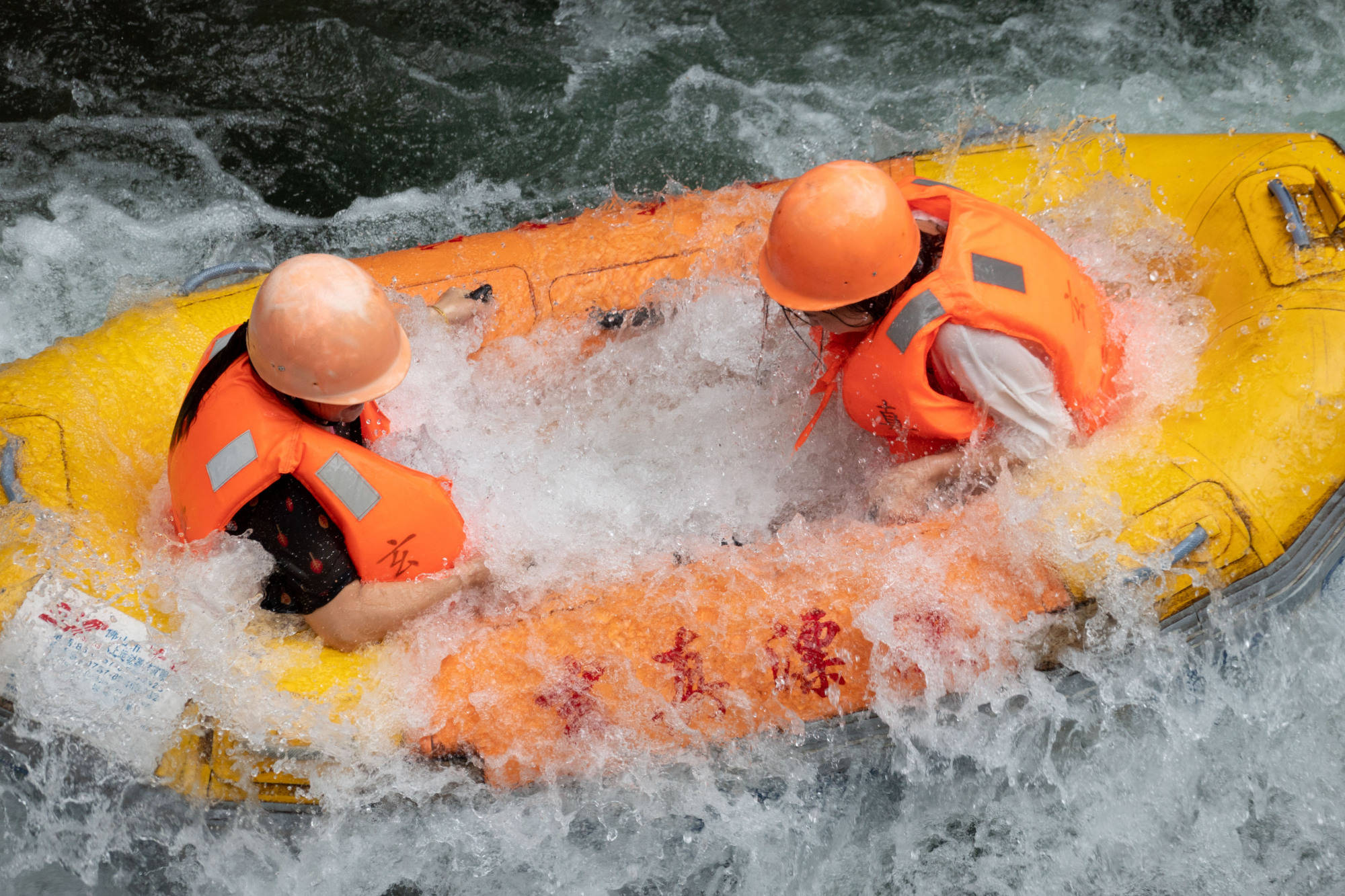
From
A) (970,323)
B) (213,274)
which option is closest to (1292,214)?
(970,323)

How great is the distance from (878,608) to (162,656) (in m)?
1.88

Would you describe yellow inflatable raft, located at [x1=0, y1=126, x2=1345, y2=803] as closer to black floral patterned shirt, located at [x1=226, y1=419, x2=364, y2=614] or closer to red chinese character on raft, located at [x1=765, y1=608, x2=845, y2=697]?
red chinese character on raft, located at [x1=765, y1=608, x2=845, y2=697]

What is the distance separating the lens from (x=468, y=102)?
197 inches

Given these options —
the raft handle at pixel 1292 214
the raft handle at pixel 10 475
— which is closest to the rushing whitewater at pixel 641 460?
the raft handle at pixel 1292 214

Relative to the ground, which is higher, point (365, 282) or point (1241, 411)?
point (365, 282)

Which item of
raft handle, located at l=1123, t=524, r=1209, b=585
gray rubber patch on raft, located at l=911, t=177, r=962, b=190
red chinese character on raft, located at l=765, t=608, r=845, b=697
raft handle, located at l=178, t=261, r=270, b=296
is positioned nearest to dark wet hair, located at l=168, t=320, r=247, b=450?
raft handle, located at l=178, t=261, r=270, b=296

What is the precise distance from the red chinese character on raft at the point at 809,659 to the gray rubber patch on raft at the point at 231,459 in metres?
1.37

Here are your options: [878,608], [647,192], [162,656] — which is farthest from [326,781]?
[647,192]

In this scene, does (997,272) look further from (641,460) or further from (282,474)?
(282,474)

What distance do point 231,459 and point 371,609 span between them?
519 mm

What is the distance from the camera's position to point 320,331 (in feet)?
7.33

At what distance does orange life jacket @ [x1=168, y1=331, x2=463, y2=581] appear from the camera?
92.1 inches

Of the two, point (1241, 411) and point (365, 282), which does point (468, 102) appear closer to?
point (365, 282)

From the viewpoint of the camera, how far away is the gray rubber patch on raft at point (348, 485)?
239 cm
